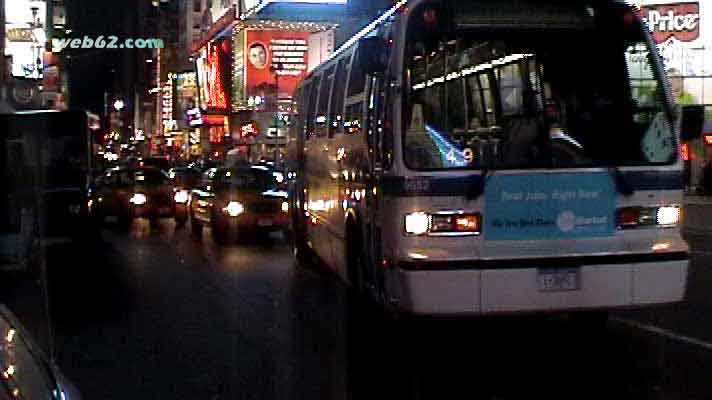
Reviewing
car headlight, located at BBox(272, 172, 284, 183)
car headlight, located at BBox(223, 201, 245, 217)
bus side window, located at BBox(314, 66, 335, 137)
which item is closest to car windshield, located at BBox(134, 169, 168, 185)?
car headlight, located at BBox(272, 172, 284, 183)

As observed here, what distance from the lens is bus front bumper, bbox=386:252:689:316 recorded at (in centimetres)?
959

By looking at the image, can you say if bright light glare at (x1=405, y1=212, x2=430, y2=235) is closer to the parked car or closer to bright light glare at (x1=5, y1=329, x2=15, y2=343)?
→ the parked car

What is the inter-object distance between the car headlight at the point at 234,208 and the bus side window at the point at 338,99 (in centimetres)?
961

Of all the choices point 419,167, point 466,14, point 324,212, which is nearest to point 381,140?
point 419,167

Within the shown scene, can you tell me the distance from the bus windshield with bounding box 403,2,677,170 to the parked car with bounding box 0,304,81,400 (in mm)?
5845

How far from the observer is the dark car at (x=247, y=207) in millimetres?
23734

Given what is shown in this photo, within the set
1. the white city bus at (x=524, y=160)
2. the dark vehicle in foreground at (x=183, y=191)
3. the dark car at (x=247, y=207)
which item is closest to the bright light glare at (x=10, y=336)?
the white city bus at (x=524, y=160)

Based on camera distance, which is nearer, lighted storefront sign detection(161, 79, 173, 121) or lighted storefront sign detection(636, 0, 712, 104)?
lighted storefront sign detection(636, 0, 712, 104)

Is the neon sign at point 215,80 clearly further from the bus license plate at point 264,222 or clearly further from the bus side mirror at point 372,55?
the bus side mirror at point 372,55

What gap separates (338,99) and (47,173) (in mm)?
11463

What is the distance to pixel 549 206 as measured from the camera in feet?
32.3

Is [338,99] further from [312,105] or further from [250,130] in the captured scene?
[250,130]

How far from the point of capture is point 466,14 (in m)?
10.0

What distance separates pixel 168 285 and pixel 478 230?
7275 mm
